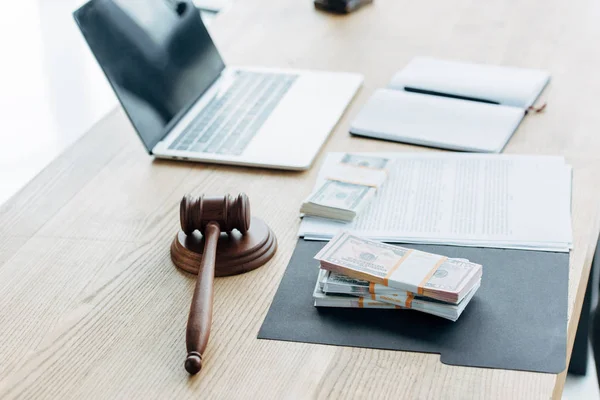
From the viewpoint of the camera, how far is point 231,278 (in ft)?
3.65

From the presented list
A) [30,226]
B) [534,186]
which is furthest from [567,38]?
[30,226]

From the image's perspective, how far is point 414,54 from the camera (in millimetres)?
A: 1753

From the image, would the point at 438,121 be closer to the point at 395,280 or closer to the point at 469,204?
the point at 469,204

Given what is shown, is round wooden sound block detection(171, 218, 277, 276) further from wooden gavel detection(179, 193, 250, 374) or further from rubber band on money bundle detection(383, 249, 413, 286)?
rubber band on money bundle detection(383, 249, 413, 286)

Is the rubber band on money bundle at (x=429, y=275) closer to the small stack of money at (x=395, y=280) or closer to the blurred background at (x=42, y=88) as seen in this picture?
the small stack of money at (x=395, y=280)

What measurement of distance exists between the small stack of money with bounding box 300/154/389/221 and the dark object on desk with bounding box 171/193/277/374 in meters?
0.10

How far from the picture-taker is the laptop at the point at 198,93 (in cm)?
138

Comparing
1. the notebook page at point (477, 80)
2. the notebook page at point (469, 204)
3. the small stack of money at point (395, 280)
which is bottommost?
the notebook page at point (477, 80)

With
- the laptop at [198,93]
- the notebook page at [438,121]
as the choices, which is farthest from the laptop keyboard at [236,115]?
the notebook page at [438,121]

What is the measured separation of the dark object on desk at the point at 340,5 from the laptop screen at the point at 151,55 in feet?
1.46

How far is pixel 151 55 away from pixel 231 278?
1.72 feet

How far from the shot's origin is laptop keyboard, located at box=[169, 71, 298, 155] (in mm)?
1437

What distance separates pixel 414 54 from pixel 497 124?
38 centimetres

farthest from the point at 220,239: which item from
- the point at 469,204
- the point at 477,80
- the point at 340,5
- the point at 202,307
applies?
the point at 340,5
